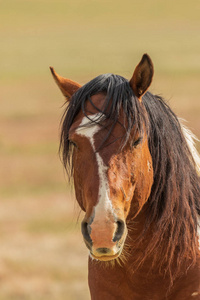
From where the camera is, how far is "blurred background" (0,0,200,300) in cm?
1245

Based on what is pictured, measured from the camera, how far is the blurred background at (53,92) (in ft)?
40.9

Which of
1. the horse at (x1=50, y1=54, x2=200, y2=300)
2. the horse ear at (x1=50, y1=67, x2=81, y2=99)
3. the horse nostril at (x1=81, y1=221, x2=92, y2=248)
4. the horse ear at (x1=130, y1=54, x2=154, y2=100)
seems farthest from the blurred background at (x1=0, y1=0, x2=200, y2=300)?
the horse ear at (x1=130, y1=54, x2=154, y2=100)

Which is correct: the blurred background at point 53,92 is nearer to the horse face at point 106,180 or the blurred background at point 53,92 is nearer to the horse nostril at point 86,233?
the horse face at point 106,180

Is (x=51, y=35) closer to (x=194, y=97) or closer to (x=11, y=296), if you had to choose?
(x=194, y=97)

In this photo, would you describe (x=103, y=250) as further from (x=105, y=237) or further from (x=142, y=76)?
(x=142, y=76)

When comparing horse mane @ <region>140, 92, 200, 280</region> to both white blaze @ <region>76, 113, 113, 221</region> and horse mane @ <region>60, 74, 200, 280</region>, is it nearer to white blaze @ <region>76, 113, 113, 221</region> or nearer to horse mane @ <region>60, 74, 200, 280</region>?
horse mane @ <region>60, 74, 200, 280</region>

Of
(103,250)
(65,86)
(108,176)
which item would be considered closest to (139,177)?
(108,176)

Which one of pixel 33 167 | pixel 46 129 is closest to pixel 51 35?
pixel 46 129

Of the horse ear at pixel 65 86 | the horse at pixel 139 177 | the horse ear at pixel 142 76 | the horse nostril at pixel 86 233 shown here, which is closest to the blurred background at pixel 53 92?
the horse at pixel 139 177

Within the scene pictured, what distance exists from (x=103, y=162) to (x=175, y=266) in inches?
36.5

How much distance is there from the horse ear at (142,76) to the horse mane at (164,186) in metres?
0.05

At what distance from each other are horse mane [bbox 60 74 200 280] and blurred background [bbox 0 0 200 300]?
0.51 metres

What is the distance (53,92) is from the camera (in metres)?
34.9

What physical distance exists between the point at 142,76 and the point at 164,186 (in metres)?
0.72
